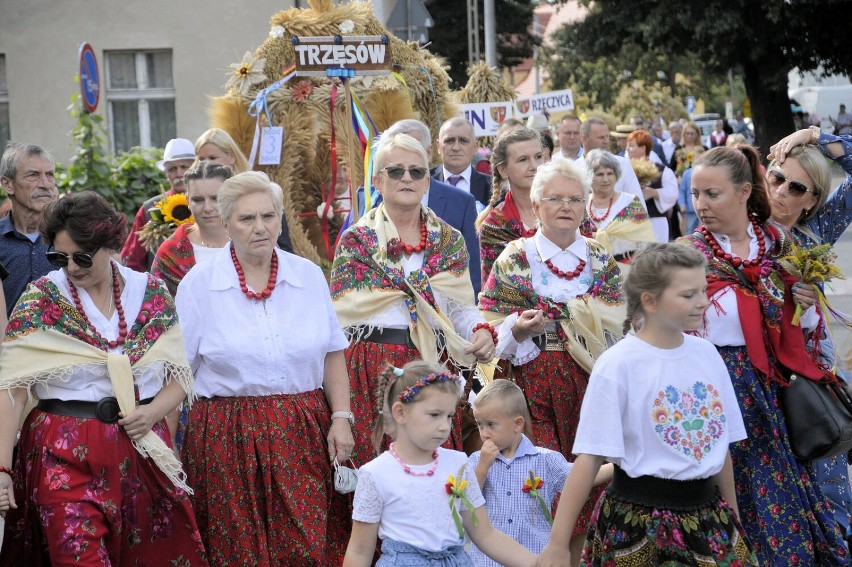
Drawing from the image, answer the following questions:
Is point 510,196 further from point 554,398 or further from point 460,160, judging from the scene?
point 460,160

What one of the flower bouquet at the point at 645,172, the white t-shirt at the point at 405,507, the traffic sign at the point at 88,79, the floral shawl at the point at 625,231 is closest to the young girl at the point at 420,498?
the white t-shirt at the point at 405,507

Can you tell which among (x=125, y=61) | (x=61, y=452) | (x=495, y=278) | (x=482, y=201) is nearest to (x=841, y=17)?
(x=125, y=61)

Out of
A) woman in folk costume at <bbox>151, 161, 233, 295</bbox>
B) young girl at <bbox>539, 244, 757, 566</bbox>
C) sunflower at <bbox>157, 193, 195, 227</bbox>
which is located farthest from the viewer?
sunflower at <bbox>157, 193, 195, 227</bbox>

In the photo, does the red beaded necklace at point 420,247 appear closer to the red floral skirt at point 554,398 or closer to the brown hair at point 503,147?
the red floral skirt at point 554,398

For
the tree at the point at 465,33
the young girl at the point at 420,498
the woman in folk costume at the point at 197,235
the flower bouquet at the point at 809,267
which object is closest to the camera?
the young girl at the point at 420,498

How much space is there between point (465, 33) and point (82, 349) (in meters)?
40.9

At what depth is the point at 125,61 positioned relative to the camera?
1948 cm

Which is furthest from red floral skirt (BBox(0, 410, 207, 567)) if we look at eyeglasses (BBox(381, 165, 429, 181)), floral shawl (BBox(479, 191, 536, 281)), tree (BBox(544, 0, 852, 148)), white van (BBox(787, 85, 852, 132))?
white van (BBox(787, 85, 852, 132))

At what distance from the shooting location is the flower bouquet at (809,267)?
5.45 m

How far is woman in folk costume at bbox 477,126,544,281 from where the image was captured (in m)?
6.76

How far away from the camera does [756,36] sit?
30.1 m

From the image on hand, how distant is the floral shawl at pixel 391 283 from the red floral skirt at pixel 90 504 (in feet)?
3.62

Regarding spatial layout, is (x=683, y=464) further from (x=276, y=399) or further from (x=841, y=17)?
(x=841, y=17)

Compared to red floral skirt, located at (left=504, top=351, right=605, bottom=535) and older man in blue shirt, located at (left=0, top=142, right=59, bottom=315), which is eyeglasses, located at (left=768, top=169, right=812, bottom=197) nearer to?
red floral skirt, located at (left=504, top=351, right=605, bottom=535)
